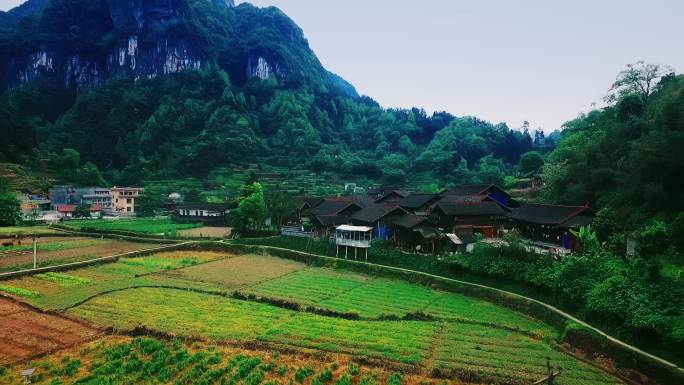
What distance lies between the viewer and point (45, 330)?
22.6 metres

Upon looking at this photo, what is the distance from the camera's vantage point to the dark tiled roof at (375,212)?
145ft

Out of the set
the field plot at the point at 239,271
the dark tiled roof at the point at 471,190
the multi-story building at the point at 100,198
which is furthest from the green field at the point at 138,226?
the dark tiled roof at the point at 471,190

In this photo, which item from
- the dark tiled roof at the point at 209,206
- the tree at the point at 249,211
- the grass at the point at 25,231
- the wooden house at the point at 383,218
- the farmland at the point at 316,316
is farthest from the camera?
the dark tiled roof at the point at 209,206

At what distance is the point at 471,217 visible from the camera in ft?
143

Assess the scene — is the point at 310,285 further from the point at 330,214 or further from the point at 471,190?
the point at 471,190

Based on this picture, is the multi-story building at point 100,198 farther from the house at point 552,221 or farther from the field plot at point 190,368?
the house at point 552,221

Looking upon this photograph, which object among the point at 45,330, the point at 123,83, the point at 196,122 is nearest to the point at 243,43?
the point at 123,83

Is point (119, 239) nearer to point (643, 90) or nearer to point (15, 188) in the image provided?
point (15, 188)

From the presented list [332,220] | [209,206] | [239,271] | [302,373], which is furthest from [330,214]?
[302,373]

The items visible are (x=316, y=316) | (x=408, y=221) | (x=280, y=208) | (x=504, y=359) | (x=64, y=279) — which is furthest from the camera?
(x=280, y=208)

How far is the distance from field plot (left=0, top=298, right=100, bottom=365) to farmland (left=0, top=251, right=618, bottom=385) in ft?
3.15

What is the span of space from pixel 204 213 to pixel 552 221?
5151 centimetres

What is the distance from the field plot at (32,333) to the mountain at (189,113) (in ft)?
249

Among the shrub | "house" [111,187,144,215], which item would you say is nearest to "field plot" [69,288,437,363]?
the shrub
